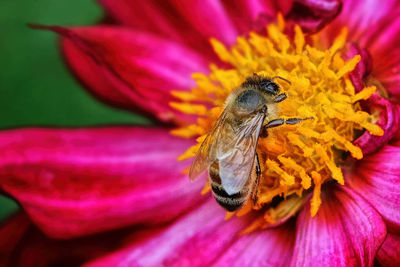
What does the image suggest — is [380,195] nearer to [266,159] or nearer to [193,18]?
[266,159]

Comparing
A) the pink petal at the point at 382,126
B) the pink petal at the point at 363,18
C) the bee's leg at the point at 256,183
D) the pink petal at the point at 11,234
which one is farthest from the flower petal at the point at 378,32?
the pink petal at the point at 11,234

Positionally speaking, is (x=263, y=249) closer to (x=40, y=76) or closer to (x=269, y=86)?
(x=269, y=86)

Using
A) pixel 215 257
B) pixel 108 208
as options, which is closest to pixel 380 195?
pixel 215 257

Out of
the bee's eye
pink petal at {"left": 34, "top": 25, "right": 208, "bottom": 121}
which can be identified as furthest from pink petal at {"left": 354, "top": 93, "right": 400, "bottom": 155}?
pink petal at {"left": 34, "top": 25, "right": 208, "bottom": 121}

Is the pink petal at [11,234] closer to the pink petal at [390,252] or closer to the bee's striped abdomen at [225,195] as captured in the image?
the bee's striped abdomen at [225,195]

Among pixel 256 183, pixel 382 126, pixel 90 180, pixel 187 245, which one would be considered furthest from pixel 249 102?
pixel 90 180

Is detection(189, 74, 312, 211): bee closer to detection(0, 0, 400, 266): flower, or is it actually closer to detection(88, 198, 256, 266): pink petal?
detection(0, 0, 400, 266): flower
